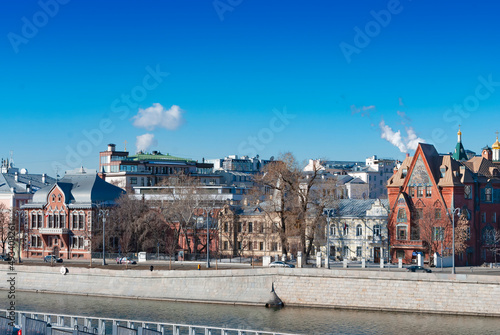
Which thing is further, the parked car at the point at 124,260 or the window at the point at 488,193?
the parked car at the point at 124,260

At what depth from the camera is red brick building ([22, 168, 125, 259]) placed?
11006cm

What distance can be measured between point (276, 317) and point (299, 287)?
650 cm

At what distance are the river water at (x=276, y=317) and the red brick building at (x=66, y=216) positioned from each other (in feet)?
100

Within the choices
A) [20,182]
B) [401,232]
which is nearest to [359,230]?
[401,232]

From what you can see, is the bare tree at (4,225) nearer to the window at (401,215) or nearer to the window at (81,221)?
the window at (81,221)

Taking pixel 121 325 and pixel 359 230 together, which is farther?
pixel 359 230

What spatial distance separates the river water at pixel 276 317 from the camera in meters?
60.7

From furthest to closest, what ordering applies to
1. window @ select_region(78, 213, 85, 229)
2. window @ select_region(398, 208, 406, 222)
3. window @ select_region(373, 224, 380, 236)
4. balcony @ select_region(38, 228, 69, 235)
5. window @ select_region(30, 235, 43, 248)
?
window @ select_region(30, 235, 43, 248) → balcony @ select_region(38, 228, 69, 235) → window @ select_region(78, 213, 85, 229) → window @ select_region(373, 224, 380, 236) → window @ select_region(398, 208, 406, 222)

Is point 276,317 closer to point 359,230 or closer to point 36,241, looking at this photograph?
point 359,230

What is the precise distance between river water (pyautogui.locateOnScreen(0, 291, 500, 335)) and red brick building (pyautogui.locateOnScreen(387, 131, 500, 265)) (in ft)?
83.5

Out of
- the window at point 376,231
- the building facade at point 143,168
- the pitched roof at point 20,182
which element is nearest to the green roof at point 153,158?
the building facade at point 143,168

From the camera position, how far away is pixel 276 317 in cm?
6738

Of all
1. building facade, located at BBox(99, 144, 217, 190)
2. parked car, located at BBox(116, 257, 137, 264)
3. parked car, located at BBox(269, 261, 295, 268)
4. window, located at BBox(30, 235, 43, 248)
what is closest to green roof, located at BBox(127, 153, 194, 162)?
building facade, located at BBox(99, 144, 217, 190)

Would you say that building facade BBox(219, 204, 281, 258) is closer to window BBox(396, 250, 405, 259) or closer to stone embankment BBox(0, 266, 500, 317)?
window BBox(396, 250, 405, 259)
